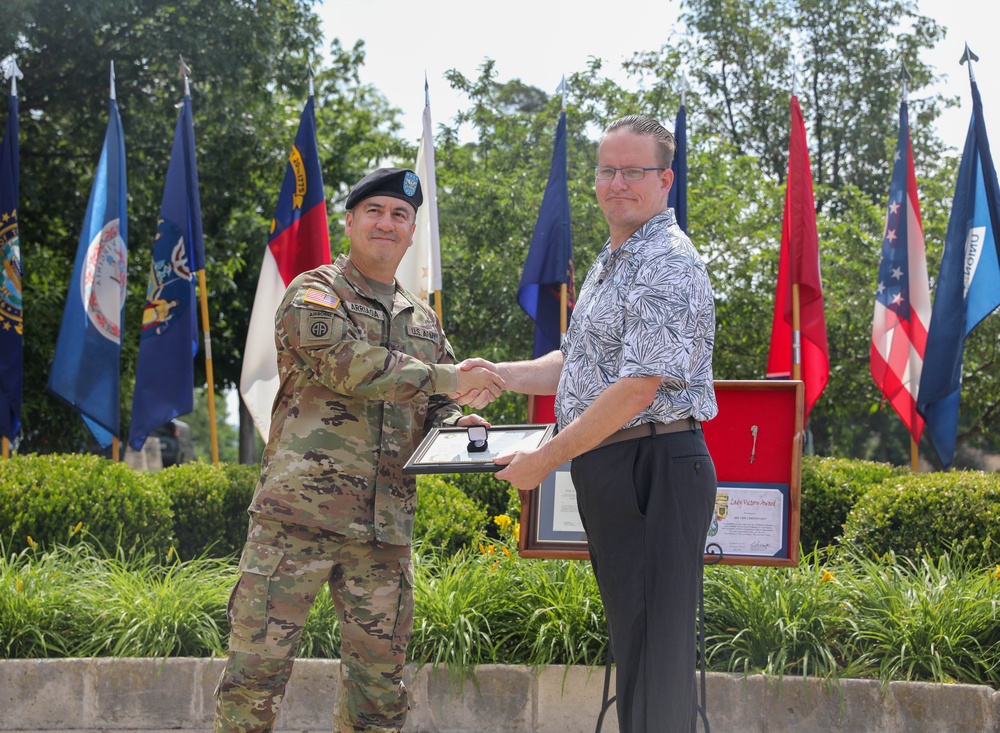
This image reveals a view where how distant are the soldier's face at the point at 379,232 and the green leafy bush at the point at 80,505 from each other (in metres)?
3.36

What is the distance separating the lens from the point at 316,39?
15141 millimetres

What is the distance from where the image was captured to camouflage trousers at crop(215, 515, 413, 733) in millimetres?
3129

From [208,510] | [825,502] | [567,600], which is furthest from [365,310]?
[825,502]

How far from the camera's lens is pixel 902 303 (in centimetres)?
793

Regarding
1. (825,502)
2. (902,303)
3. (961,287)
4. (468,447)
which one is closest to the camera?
(468,447)

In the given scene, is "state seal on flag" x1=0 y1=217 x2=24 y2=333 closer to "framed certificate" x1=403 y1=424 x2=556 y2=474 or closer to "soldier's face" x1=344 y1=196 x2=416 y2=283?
"soldier's face" x1=344 y1=196 x2=416 y2=283

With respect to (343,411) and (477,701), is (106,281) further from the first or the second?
(343,411)

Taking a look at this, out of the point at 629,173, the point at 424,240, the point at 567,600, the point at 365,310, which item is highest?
the point at 424,240

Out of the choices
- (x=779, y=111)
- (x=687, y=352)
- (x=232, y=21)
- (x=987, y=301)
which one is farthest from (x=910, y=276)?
(x=779, y=111)

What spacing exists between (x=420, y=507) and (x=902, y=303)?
174 inches

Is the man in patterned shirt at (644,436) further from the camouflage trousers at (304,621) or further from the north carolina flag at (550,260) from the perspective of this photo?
the north carolina flag at (550,260)

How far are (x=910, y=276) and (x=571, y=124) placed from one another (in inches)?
175

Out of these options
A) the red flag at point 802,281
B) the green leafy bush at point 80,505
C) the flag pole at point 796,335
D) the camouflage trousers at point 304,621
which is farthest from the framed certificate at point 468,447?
the red flag at point 802,281

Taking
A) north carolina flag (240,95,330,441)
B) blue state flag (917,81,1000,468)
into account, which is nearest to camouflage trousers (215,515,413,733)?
north carolina flag (240,95,330,441)
